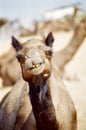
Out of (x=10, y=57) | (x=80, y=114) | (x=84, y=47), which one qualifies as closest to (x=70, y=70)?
(x=10, y=57)

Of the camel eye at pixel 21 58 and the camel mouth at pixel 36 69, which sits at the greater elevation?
the camel eye at pixel 21 58

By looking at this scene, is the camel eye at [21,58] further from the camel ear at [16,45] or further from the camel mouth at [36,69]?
the camel ear at [16,45]

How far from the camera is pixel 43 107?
4812mm

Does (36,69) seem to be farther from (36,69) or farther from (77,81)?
(77,81)

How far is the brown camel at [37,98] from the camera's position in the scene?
4.36 m

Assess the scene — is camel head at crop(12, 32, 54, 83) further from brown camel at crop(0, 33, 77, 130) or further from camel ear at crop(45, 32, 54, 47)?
camel ear at crop(45, 32, 54, 47)

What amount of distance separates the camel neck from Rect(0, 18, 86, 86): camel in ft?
22.9

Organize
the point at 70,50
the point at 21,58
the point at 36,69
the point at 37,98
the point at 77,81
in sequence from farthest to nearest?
the point at 70,50, the point at 77,81, the point at 37,98, the point at 21,58, the point at 36,69


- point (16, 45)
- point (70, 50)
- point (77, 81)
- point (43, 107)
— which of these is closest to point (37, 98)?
point (43, 107)

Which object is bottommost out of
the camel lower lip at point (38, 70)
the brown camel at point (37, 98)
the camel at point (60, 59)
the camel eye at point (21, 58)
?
the camel at point (60, 59)

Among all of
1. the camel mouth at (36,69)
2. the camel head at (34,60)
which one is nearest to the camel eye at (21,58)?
the camel head at (34,60)

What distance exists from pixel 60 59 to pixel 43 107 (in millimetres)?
7508

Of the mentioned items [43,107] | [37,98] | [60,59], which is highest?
[37,98]

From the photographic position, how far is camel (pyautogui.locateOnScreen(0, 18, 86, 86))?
12265 millimetres
